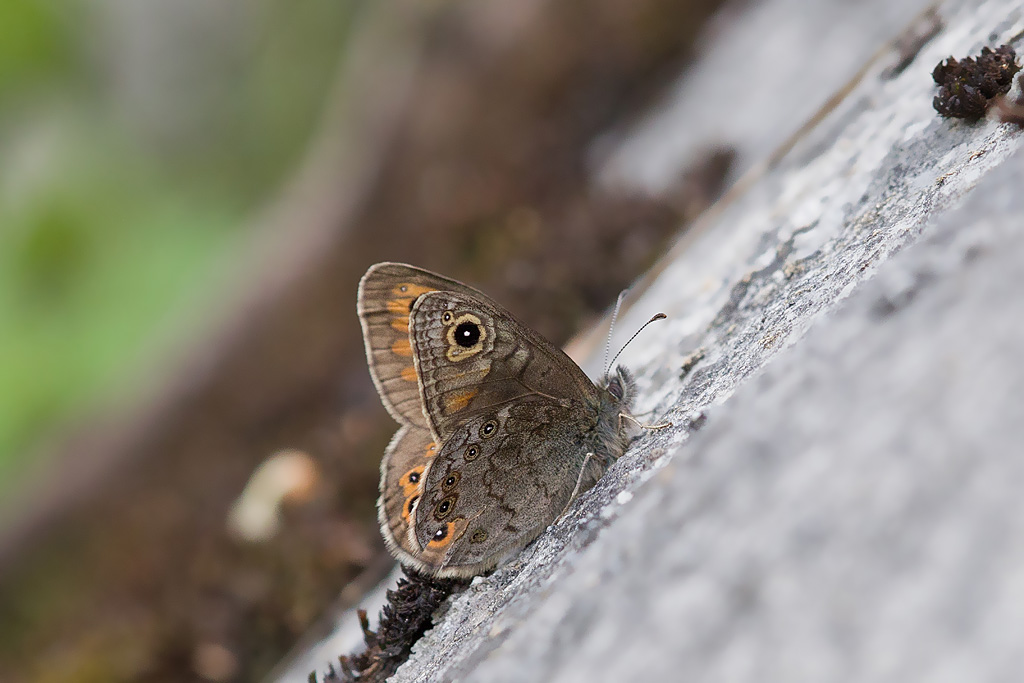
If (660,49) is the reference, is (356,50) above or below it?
above

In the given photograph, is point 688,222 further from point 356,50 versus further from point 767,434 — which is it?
point 356,50

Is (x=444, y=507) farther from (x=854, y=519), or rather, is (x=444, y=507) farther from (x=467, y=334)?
(x=854, y=519)

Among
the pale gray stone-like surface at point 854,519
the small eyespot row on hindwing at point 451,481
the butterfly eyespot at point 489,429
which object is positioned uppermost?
the butterfly eyespot at point 489,429

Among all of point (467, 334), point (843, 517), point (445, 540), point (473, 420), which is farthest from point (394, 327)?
point (843, 517)

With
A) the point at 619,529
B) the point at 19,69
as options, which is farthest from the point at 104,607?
the point at 19,69

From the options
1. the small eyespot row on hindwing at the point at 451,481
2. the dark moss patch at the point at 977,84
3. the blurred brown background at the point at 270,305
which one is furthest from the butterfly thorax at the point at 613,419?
the blurred brown background at the point at 270,305

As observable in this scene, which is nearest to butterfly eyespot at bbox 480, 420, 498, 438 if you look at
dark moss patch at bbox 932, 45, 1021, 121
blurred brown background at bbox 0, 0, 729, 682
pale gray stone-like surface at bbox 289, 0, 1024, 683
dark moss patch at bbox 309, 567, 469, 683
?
dark moss patch at bbox 309, 567, 469, 683

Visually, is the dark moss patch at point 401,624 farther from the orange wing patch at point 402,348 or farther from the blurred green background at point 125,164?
the blurred green background at point 125,164
